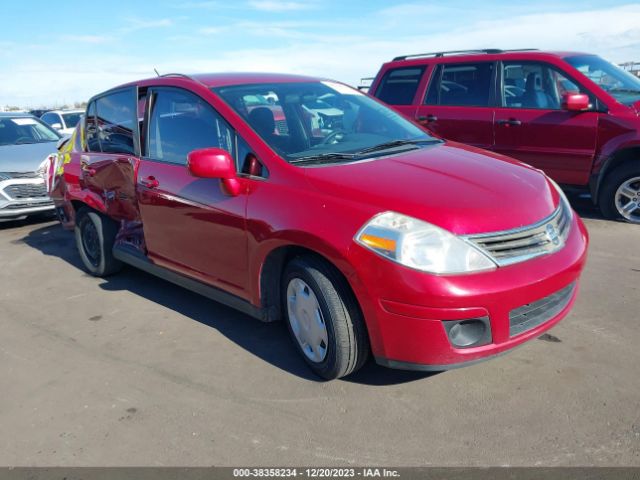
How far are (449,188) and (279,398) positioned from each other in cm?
145

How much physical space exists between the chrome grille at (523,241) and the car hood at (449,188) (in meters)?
0.04

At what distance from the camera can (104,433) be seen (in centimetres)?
294

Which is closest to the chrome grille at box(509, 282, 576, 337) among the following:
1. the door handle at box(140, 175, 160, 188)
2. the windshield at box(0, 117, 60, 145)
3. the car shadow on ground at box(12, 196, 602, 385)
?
the car shadow on ground at box(12, 196, 602, 385)

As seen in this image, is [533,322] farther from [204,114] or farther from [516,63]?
[516,63]

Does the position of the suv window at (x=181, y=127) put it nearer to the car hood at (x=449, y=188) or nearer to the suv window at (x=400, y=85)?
the car hood at (x=449, y=188)

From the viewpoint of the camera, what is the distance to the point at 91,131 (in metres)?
5.37

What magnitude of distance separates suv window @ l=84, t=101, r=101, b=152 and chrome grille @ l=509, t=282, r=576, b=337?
3.90m

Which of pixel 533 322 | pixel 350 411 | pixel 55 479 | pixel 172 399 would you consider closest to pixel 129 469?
pixel 55 479

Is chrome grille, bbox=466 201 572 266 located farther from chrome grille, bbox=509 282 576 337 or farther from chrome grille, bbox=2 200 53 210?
chrome grille, bbox=2 200 53 210

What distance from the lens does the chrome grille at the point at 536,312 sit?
285 cm

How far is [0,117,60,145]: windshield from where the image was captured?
29.6 feet

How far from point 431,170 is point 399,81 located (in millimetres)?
4843

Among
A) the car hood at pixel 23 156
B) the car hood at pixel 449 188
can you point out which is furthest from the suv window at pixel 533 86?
the car hood at pixel 23 156

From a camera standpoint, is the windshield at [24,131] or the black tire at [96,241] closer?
the black tire at [96,241]
